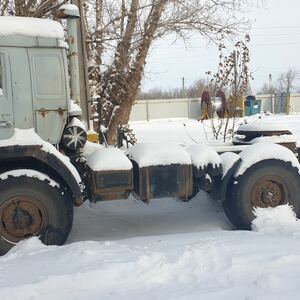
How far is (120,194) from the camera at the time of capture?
255 inches

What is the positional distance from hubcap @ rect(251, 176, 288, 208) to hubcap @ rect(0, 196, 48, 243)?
2909 millimetres

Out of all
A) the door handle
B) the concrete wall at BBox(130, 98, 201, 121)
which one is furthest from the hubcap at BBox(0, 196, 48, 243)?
the concrete wall at BBox(130, 98, 201, 121)

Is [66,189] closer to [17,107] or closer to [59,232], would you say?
[59,232]

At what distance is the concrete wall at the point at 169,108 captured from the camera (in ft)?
144

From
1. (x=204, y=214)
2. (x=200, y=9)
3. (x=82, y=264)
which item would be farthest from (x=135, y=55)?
(x=82, y=264)

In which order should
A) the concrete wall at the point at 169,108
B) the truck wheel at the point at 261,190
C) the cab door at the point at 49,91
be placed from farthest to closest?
the concrete wall at the point at 169,108 < the truck wheel at the point at 261,190 < the cab door at the point at 49,91

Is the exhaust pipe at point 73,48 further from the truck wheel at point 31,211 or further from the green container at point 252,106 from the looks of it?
the green container at point 252,106

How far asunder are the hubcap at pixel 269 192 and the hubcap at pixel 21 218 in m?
2.91

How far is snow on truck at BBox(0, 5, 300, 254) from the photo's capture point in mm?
5727

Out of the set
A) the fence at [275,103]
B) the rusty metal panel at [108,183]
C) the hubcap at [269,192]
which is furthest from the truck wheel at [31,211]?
the fence at [275,103]

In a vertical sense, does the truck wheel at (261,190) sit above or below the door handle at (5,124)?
below

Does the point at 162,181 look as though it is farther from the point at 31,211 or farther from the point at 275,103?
the point at 275,103

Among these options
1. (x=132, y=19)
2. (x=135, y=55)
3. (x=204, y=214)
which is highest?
(x=132, y=19)

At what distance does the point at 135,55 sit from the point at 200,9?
220 cm
